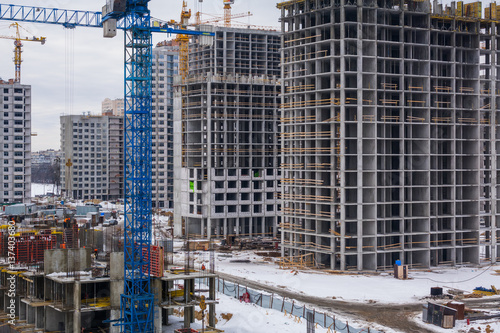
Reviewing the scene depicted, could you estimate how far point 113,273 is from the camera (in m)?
47.8

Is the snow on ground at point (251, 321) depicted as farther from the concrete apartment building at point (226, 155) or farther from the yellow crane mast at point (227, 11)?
the yellow crane mast at point (227, 11)

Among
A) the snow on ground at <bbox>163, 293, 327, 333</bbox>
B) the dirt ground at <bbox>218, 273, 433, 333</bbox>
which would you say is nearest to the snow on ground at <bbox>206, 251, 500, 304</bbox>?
the dirt ground at <bbox>218, 273, 433, 333</bbox>

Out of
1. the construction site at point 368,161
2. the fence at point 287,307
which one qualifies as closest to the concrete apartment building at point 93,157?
the construction site at point 368,161

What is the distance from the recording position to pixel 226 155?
95.8 meters

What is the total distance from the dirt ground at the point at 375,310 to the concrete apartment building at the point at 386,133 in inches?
473

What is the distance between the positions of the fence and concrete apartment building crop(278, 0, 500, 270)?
1403 cm

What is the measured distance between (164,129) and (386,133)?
10414 centimetres

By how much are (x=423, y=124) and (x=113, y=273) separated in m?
39.2

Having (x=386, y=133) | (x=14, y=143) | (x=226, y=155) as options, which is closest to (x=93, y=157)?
(x=14, y=143)

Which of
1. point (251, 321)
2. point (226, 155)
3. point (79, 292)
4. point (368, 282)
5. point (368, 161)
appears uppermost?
point (226, 155)

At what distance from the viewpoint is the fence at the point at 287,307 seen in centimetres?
Answer: 4656

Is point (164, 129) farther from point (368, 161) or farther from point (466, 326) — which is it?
point (466, 326)

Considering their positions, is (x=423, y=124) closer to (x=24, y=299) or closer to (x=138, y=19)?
(x=138, y=19)

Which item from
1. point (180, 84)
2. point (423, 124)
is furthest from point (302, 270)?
point (180, 84)
